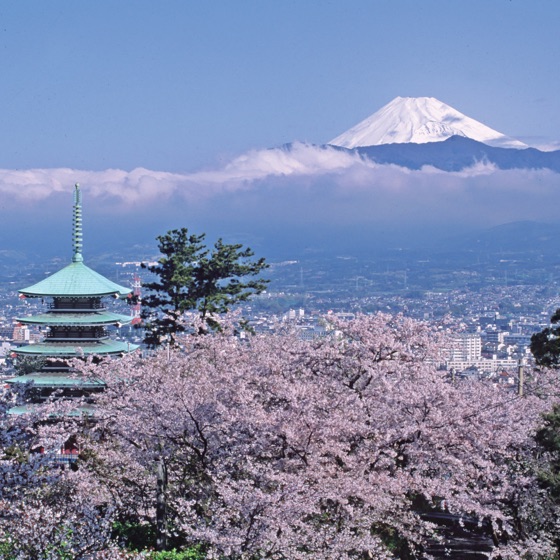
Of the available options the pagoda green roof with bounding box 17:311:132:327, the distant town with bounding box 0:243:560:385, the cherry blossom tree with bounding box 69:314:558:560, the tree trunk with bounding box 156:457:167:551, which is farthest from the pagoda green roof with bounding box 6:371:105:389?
the distant town with bounding box 0:243:560:385

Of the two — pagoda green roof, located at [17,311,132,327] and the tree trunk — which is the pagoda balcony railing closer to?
pagoda green roof, located at [17,311,132,327]

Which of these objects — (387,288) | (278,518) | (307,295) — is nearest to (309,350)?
(278,518)

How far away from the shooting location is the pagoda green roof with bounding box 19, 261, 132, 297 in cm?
2317

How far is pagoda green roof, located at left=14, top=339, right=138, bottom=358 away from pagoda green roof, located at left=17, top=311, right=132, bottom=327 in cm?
61

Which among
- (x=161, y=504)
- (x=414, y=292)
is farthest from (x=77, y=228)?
(x=414, y=292)

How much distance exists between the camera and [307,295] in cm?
11381

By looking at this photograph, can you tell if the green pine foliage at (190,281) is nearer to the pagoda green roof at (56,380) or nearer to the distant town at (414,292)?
the pagoda green roof at (56,380)

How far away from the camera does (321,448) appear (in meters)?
11.5

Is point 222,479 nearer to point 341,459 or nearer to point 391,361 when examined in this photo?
point 341,459

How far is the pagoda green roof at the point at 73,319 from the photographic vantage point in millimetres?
22688

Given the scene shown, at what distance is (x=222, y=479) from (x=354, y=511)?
181cm

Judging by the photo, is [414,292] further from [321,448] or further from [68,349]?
[321,448]

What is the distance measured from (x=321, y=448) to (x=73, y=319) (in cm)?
1299

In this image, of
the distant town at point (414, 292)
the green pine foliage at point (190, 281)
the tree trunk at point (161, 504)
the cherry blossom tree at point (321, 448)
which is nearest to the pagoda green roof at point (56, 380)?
the green pine foliage at point (190, 281)
